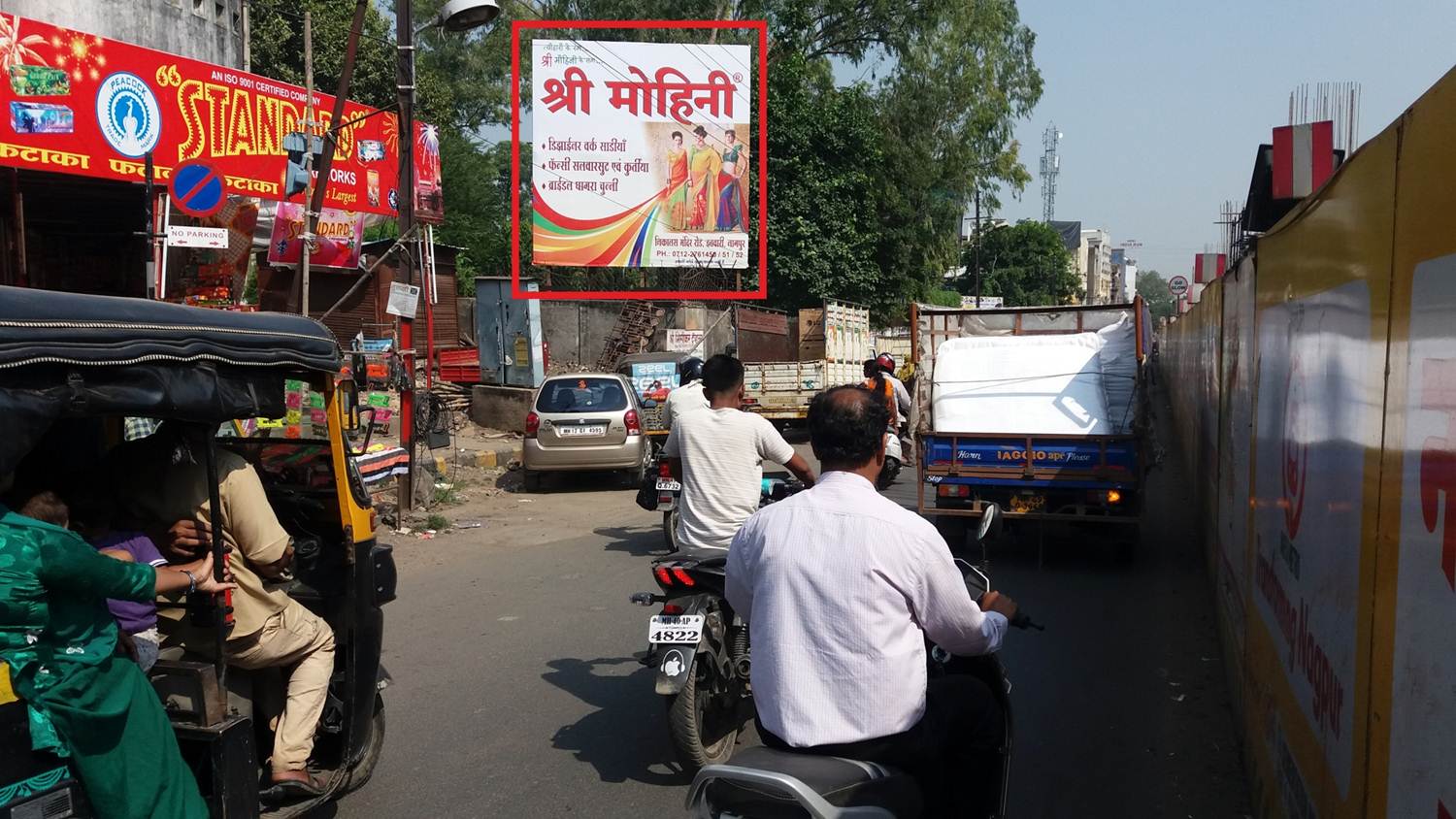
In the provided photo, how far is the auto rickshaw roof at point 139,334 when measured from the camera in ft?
10.2

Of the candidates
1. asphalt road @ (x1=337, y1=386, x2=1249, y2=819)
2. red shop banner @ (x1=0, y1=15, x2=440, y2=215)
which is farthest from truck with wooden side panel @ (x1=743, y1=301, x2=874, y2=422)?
red shop banner @ (x1=0, y1=15, x2=440, y2=215)

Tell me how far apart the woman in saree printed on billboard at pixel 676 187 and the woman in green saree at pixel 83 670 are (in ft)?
71.9

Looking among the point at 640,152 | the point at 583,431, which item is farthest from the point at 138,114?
the point at 640,152

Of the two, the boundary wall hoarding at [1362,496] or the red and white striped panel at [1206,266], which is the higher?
the red and white striped panel at [1206,266]

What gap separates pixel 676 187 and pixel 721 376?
1966 cm

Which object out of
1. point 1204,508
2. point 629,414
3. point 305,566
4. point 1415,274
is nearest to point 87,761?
point 305,566

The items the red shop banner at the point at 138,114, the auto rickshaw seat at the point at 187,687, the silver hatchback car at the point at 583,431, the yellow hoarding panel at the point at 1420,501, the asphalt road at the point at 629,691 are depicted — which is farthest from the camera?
the silver hatchback car at the point at 583,431

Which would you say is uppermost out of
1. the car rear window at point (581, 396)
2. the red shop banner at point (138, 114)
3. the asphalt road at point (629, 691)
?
the red shop banner at point (138, 114)

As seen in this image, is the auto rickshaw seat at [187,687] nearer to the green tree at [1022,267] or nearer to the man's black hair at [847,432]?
the man's black hair at [847,432]

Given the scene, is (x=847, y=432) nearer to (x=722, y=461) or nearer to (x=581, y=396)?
(x=722, y=461)

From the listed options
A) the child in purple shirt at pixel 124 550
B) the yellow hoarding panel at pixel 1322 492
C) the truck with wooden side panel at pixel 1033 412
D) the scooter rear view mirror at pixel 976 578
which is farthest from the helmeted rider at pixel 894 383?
the child in purple shirt at pixel 124 550

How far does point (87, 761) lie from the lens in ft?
10.7

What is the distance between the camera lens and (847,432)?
3.24m

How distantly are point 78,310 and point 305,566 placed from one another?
186 centimetres
